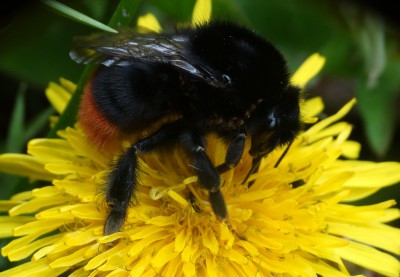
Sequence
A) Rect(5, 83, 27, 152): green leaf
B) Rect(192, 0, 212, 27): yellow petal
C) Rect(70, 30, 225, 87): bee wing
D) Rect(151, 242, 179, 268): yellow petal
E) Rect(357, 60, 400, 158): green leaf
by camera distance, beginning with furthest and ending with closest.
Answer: Rect(357, 60, 400, 158): green leaf, Rect(5, 83, 27, 152): green leaf, Rect(192, 0, 212, 27): yellow petal, Rect(151, 242, 179, 268): yellow petal, Rect(70, 30, 225, 87): bee wing

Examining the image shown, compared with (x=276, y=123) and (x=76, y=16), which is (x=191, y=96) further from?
(x=76, y=16)

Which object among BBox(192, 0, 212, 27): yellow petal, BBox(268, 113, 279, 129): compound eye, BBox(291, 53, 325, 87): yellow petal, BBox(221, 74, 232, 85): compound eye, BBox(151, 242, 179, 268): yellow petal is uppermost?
BBox(192, 0, 212, 27): yellow petal

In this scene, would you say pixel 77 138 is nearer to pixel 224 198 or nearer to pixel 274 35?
pixel 224 198

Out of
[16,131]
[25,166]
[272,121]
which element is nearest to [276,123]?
[272,121]

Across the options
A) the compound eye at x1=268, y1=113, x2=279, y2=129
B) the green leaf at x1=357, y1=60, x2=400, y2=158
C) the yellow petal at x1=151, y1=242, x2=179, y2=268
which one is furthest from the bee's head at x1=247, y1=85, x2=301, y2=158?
the green leaf at x1=357, y1=60, x2=400, y2=158

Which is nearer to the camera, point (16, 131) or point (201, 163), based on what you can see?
point (201, 163)

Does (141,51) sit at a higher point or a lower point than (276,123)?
higher

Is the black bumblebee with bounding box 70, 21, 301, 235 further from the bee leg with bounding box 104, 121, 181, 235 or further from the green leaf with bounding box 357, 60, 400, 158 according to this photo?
the green leaf with bounding box 357, 60, 400, 158
